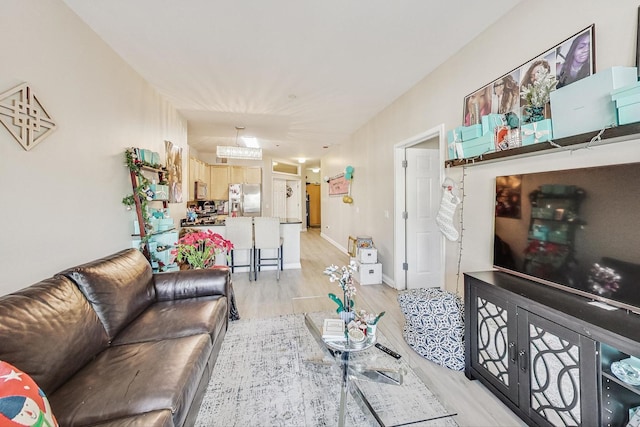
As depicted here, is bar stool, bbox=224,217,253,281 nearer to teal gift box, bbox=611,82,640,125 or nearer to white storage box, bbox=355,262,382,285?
white storage box, bbox=355,262,382,285

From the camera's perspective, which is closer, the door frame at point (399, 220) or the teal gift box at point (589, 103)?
the teal gift box at point (589, 103)

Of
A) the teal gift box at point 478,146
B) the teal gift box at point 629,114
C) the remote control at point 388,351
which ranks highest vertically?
the teal gift box at point 478,146

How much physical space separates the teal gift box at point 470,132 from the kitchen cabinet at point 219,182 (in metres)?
6.20

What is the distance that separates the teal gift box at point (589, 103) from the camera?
1.25m

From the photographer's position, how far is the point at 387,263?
13.1ft

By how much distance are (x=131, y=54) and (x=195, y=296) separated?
245 centimetres

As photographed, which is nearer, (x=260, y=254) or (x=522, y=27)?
(x=522, y=27)

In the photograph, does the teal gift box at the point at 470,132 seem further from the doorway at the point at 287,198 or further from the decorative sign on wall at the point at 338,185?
the doorway at the point at 287,198

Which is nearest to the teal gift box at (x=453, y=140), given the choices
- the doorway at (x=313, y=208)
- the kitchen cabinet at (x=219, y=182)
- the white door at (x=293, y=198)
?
the kitchen cabinet at (x=219, y=182)

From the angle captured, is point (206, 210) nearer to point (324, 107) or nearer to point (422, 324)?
point (324, 107)

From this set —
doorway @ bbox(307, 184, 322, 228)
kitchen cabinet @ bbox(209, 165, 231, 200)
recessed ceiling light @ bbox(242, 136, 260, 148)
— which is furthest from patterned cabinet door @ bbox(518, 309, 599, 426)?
doorway @ bbox(307, 184, 322, 228)

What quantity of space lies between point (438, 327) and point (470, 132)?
1649 millimetres

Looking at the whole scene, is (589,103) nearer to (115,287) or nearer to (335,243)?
(115,287)

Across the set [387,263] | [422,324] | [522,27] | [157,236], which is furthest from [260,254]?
[522,27]
